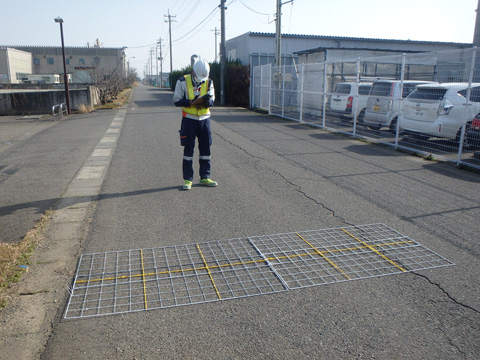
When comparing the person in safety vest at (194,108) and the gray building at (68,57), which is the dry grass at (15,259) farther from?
the gray building at (68,57)

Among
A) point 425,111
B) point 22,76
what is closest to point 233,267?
point 425,111

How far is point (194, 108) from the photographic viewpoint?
6.42 metres

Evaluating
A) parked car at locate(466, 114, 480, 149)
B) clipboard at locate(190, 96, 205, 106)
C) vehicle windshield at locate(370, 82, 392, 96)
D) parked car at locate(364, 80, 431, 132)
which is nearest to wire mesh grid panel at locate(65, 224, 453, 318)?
clipboard at locate(190, 96, 205, 106)

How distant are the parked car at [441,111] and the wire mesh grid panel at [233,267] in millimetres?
5230

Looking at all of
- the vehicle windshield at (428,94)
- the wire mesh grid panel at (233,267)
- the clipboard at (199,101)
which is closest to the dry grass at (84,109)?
the vehicle windshield at (428,94)

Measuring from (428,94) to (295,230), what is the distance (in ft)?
23.9

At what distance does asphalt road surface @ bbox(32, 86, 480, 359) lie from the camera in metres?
2.87

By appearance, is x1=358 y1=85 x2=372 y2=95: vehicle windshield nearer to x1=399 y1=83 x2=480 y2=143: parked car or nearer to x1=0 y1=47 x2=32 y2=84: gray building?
x1=399 y1=83 x2=480 y2=143: parked car

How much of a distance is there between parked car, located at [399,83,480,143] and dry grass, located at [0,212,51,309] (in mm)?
7999

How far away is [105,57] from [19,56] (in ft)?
62.7

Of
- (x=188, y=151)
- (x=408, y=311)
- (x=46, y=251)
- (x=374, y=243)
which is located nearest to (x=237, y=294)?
(x=408, y=311)

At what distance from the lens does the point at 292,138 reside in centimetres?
1272

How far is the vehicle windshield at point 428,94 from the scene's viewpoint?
9.98 metres

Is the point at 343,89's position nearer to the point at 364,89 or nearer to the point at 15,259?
the point at 364,89
